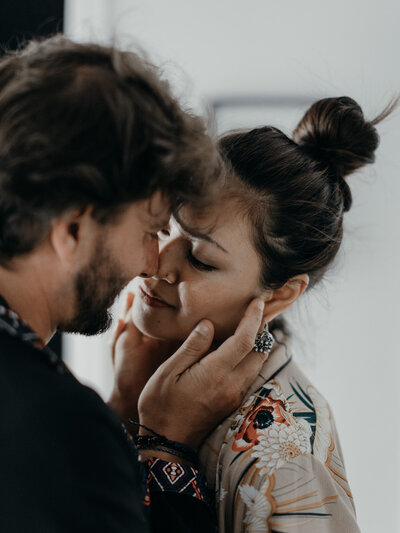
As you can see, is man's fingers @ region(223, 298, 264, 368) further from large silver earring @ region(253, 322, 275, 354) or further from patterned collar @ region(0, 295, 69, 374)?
patterned collar @ region(0, 295, 69, 374)

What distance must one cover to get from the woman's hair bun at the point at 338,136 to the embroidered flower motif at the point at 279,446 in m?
0.56

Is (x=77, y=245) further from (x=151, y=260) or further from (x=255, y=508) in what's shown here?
(x=255, y=508)

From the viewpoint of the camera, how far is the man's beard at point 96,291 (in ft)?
3.01

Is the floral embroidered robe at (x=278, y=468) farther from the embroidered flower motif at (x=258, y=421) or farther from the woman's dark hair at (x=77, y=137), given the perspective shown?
the woman's dark hair at (x=77, y=137)

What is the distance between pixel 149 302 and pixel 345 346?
4.06 ft

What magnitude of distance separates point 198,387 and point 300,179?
18.7 inches

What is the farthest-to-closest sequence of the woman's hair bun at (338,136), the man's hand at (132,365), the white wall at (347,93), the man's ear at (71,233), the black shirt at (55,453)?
the white wall at (347,93), the man's hand at (132,365), the woman's hair bun at (338,136), the man's ear at (71,233), the black shirt at (55,453)

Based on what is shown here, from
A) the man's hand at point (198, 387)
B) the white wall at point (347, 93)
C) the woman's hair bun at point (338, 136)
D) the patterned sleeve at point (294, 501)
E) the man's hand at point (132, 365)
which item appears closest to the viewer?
the patterned sleeve at point (294, 501)

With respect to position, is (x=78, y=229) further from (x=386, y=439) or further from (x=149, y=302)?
(x=386, y=439)

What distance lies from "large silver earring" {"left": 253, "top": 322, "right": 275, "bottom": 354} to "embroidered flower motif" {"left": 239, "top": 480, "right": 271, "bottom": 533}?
0.95 feet

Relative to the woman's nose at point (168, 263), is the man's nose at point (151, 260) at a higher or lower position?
higher

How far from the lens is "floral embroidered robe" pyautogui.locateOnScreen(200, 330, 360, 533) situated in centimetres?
103

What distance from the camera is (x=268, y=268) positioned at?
1254mm

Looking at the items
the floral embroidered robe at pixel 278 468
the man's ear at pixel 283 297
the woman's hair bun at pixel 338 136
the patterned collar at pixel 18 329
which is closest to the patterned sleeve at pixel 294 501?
the floral embroidered robe at pixel 278 468
